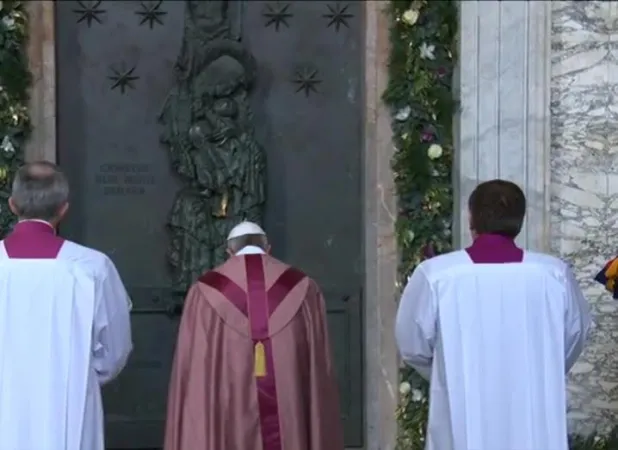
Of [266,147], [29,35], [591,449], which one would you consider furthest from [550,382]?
[29,35]

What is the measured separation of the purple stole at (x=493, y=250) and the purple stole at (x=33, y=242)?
168 centimetres

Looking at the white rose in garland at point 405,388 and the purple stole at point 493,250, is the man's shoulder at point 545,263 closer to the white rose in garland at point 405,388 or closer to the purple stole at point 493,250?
the purple stole at point 493,250

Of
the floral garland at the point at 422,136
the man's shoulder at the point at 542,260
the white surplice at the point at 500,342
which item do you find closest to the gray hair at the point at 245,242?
the white surplice at the point at 500,342

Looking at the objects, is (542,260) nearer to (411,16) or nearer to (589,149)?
(589,149)

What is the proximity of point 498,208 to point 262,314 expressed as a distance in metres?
1.11

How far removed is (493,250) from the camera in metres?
5.01

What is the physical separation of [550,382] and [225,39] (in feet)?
10.1

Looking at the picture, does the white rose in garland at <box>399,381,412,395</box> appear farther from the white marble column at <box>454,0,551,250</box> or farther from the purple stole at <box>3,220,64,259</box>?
the purple stole at <box>3,220,64,259</box>

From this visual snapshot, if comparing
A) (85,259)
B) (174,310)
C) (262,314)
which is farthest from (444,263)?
(174,310)

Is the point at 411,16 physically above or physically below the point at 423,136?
above

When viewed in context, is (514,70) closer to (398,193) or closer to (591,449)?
(398,193)

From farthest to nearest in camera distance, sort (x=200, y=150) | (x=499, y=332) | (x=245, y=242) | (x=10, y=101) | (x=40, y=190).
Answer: (x=200, y=150)
(x=10, y=101)
(x=245, y=242)
(x=499, y=332)
(x=40, y=190)

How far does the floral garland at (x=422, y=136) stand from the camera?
6.84m

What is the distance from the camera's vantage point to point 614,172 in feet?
22.6
